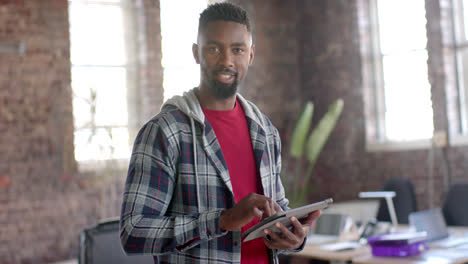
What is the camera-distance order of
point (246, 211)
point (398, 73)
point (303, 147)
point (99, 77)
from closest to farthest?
1. point (246, 211)
2. point (99, 77)
3. point (398, 73)
4. point (303, 147)

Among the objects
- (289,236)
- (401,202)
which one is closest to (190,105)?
(289,236)

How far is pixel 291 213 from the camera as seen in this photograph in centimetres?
144

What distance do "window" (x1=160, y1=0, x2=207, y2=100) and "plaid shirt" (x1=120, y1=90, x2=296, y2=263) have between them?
478cm

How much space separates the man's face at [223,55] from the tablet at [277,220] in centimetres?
39

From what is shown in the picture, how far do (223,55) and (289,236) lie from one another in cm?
53

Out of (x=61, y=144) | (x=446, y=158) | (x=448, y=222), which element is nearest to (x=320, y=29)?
(x=446, y=158)

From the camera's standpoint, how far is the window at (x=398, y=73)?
19.6 feet

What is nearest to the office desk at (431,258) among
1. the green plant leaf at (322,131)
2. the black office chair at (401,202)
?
the black office chair at (401,202)

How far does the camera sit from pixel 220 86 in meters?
1.58

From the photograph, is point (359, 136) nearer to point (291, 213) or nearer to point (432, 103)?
point (432, 103)

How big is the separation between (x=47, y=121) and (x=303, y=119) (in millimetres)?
2749

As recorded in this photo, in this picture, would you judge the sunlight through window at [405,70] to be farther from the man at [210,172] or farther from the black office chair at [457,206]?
the man at [210,172]

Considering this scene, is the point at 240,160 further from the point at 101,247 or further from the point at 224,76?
the point at 101,247

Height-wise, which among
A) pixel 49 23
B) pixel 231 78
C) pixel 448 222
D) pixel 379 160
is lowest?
pixel 448 222
